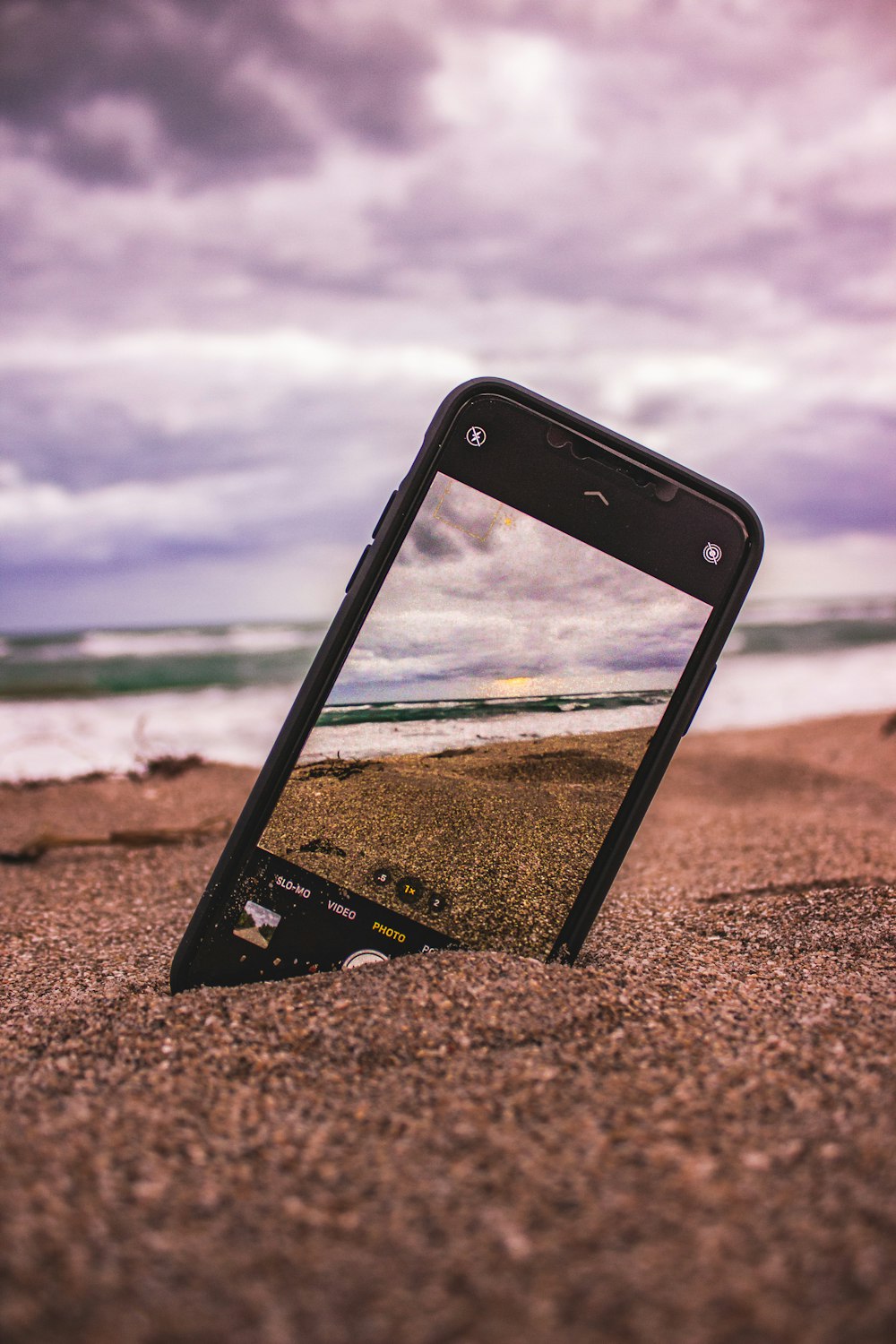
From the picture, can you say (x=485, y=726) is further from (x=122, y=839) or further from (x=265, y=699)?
(x=265, y=699)

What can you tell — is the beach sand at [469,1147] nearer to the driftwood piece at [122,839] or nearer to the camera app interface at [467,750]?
the camera app interface at [467,750]

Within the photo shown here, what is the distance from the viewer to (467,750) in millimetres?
1964

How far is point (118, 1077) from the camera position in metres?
1.42

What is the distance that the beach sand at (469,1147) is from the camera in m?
0.87

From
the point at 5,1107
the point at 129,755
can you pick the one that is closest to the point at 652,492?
the point at 5,1107

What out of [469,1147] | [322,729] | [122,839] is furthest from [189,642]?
Answer: [469,1147]

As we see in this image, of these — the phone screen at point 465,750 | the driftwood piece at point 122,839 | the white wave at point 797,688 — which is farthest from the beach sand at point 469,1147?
the white wave at point 797,688

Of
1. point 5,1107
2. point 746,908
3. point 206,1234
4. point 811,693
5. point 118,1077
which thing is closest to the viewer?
point 206,1234

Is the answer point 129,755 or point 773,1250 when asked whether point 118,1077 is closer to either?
point 773,1250

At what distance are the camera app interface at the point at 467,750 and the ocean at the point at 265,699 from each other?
11mm

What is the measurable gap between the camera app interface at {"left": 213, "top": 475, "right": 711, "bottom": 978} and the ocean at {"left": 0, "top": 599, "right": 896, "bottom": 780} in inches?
0.4

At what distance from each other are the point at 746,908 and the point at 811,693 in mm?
8802

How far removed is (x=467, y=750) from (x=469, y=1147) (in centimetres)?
93

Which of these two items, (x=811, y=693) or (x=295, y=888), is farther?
(x=811, y=693)
